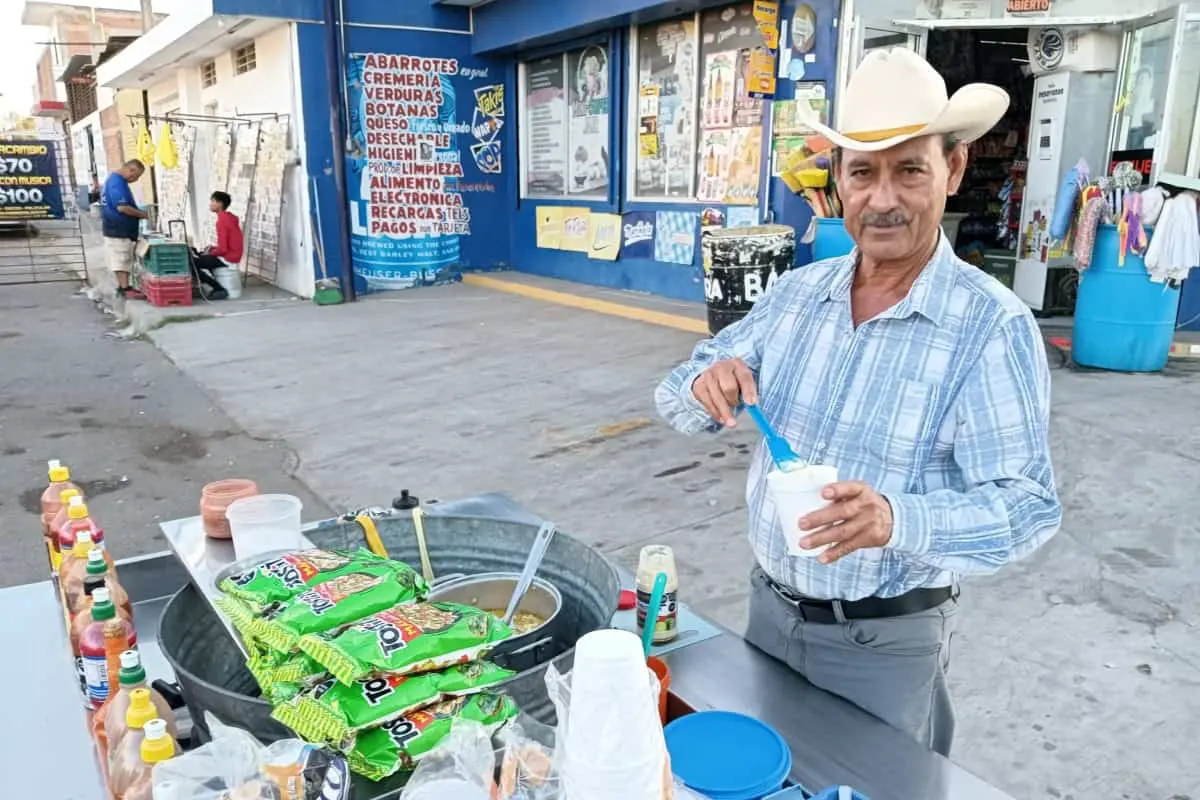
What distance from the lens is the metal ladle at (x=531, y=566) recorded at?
1469 millimetres

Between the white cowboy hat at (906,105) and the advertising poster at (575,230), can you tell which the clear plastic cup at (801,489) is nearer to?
the white cowboy hat at (906,105)

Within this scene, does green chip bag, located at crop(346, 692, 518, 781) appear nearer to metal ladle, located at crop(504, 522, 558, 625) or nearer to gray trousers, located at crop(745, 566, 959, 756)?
metal ladle, located at crop(504, 522, 558, 625)

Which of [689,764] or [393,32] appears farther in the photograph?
[393,32]

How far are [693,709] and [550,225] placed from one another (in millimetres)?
10622

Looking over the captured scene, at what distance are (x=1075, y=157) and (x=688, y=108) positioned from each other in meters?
3.72

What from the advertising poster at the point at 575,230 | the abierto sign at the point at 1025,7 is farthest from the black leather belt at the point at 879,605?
the advertising poster at the point at 575,230

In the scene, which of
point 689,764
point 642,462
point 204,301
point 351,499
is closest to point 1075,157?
point 642,462

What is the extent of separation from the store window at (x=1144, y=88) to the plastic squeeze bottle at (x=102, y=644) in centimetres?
835

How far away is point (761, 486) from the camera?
5.73 feet

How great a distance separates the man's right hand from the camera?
1538mm

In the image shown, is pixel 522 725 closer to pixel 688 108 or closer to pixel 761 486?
pixel 761 486

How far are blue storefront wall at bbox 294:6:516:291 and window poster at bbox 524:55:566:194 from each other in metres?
0.33

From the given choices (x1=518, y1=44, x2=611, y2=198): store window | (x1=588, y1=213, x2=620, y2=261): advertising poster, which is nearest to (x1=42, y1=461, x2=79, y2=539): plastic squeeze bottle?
(x1=588, y1=213, x2=620, y2=261): advertising poster

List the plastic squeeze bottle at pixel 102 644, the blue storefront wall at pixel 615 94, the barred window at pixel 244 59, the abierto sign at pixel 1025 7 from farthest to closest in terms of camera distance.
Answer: the barred window at pixel 244 59, the blue storefront wall at pixel 615 94, the abierto sign at pixel 1025 7, the plastic squeeze bottle at pixel 102 644
